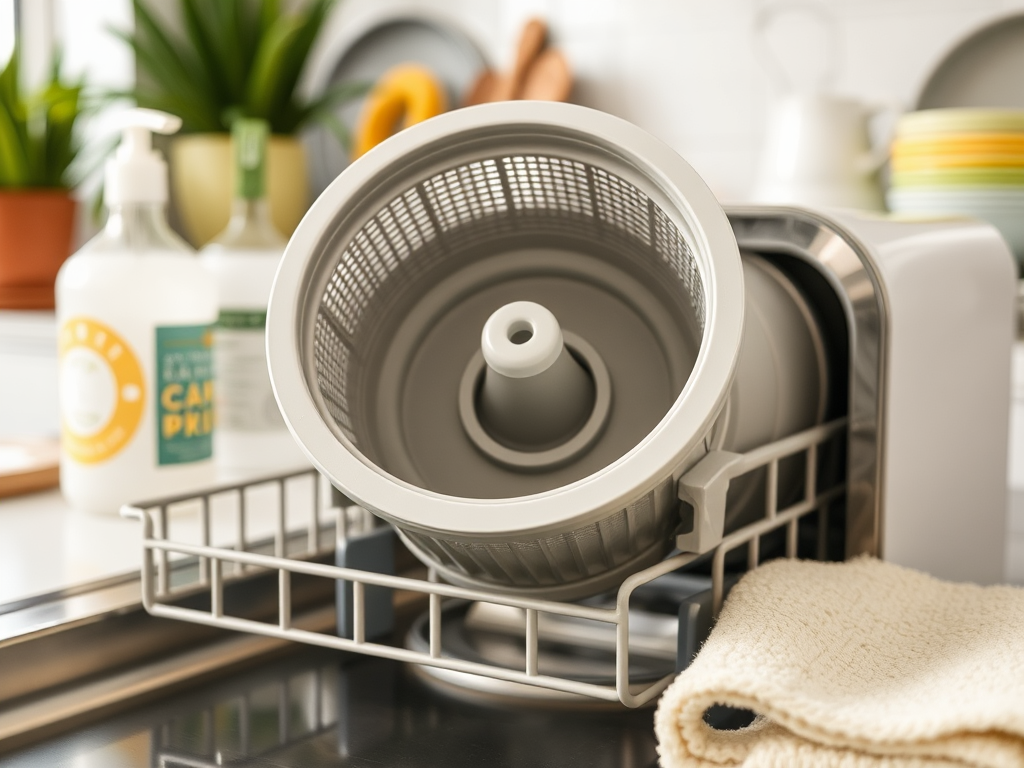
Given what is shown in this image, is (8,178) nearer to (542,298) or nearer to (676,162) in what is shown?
(542,298)

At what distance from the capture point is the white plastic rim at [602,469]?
38 centimetres

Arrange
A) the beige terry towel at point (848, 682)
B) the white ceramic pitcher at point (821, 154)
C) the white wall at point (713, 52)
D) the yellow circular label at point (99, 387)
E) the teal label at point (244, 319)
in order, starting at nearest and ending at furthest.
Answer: the beige terry towel at point (848, 682) → the yellow circular label at point (99, 387) → the teal label at point (244, 319) → the white ceramic pitcher at point (821, 154) → the white wall at point (713, 52)

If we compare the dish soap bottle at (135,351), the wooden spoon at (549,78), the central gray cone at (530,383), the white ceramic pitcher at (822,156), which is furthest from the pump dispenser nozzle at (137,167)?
the wooden spoon at (549,78)

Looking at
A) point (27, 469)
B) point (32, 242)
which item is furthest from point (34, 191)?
point (27, 469)

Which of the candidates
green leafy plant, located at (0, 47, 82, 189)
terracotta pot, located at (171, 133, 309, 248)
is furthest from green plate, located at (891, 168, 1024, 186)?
green leafy plant, located at (0, 47, 82, 189)

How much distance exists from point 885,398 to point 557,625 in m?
0.19

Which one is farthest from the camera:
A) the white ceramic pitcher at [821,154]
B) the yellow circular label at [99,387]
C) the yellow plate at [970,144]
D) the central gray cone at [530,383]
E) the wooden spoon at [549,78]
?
the wooden spoon at [549,78]

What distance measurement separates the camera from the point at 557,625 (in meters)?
0.54

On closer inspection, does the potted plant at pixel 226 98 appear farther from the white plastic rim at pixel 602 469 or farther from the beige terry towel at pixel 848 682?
the beige terry towel at pixel 848 682

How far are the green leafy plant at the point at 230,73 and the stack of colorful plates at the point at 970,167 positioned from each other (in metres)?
0.85

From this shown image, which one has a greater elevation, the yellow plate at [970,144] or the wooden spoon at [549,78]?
the wooden spoon at [549,78]

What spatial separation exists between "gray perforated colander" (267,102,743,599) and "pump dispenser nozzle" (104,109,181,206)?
307 mm

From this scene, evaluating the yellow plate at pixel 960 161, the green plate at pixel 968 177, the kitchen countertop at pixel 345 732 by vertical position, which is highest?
the yellow plate at pixel 960 161

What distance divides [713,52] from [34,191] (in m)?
1.03
